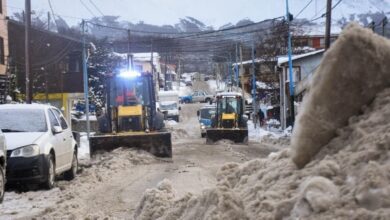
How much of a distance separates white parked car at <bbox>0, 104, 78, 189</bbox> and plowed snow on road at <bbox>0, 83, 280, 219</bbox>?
1.15 feet

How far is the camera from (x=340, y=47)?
3.94 m

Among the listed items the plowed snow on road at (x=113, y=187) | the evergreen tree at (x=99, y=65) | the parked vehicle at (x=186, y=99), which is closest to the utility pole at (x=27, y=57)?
the plowed snow on road at (x=113, y=187)

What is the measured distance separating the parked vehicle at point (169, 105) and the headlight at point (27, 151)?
158 ft

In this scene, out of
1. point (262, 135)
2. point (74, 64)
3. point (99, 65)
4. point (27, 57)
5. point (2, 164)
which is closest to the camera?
point (2, 164)

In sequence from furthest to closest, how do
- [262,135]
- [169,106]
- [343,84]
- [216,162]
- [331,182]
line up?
[169,106]
[262,135]
[216,162]
[343,84]
[331,182]

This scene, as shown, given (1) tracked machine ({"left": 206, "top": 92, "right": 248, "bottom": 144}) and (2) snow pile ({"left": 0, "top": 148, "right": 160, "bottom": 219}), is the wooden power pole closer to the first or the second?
(1) tracked machine ({"left": 206, "top": 92, "right": 248, "bottom": 144})

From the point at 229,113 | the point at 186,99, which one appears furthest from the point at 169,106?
the point at 186,99

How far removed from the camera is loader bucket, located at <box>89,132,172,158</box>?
55.9ft

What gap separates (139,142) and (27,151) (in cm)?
658

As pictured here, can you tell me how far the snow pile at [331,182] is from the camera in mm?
3127

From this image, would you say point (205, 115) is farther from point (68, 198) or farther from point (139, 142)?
point (68, 198)

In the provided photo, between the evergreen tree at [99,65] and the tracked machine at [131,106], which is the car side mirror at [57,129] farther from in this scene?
the evergreen tree at [99,65]

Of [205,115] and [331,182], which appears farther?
[205,115]

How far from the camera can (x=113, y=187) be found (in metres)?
11.0
